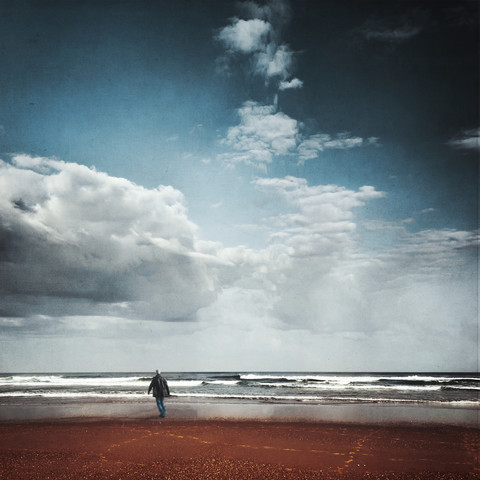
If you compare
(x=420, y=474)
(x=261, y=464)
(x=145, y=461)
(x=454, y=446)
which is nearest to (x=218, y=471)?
(x=261, y=464)

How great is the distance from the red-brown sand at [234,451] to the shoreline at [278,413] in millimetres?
1557

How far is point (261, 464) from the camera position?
26.5 feet

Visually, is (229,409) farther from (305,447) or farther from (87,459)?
(87,459)

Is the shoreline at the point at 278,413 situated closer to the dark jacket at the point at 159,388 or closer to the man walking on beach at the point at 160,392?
the man walking on beach at the point at 160,392

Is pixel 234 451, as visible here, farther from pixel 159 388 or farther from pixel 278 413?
pixel 278 413

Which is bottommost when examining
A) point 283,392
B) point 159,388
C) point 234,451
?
point 283,392

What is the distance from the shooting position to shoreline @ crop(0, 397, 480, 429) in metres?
14.5

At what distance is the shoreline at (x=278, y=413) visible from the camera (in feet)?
47.4

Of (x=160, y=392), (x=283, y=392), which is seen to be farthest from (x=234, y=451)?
(x=283, y=392)

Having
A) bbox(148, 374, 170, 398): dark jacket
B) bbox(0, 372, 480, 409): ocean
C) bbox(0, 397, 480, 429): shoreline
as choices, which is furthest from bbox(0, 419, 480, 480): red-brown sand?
bbox(0, 372, 480, 409): ocean

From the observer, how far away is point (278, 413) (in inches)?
642

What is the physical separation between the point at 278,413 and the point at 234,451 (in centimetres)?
782

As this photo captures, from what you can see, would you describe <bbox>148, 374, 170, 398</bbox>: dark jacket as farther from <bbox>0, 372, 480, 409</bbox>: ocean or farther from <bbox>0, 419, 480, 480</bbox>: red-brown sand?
<bbox>0, 372, 480, 409</bbox>: ocean

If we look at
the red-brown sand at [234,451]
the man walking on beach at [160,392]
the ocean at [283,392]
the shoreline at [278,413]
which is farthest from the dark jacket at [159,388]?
the ocean at [283,392]
